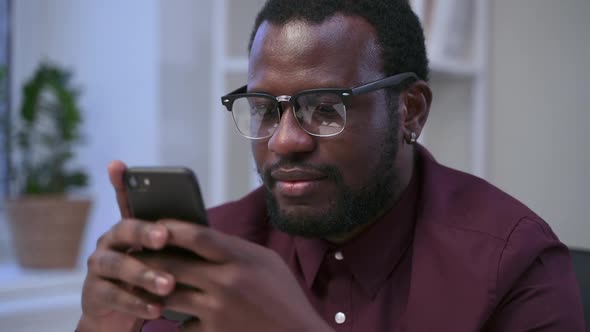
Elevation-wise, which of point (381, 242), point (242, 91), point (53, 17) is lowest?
point (381, 242)

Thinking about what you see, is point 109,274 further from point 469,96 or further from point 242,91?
point 469,96

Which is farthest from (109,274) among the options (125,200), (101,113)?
(101,113)

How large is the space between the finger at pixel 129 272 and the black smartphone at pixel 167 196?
29 millimetres

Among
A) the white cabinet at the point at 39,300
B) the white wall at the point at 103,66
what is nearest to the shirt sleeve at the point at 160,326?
the white cabinet at the point at 39,300

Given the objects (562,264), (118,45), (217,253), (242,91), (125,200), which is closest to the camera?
(217,253)

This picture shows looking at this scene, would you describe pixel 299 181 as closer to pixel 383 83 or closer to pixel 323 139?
pixel 323 139

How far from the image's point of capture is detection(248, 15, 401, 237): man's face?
97cm

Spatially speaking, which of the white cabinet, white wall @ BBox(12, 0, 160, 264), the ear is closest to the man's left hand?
the ear

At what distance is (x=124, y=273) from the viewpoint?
620mm

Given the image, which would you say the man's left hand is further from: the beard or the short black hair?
the short black hair

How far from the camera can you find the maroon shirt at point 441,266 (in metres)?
0.91

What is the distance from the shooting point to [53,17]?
2098 millimetres

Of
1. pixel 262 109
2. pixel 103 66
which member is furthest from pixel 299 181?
pixel 103 66

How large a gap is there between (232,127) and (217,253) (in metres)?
1.36
